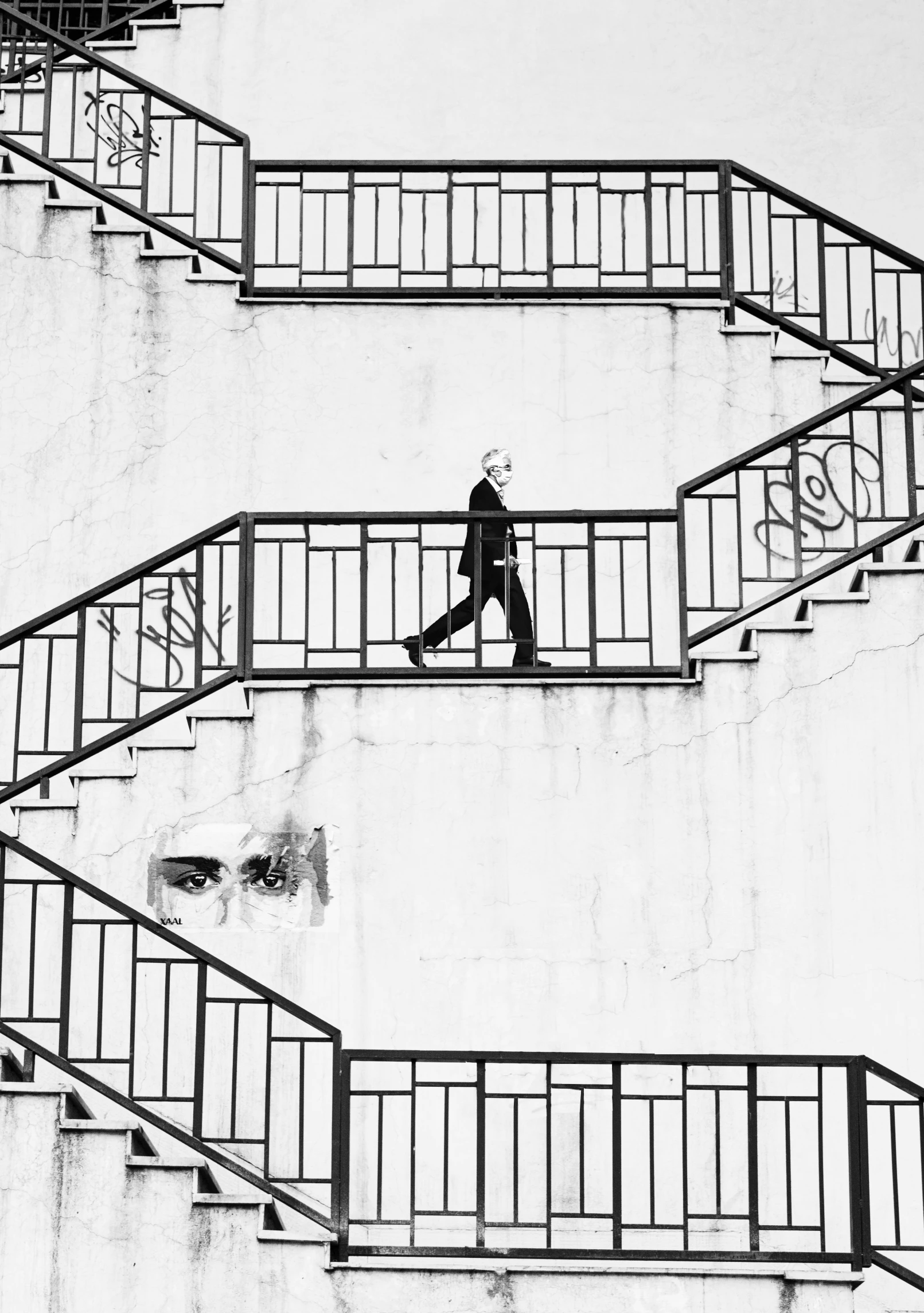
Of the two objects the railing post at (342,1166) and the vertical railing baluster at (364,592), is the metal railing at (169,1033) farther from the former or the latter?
the vertical railing baluster at (364,592)

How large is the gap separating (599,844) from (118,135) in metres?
8.31

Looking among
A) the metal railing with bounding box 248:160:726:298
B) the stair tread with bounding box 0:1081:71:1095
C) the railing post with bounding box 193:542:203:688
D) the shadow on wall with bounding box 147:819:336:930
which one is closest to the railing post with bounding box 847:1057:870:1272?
the shadow on wall with bounding box 147:819:336:930

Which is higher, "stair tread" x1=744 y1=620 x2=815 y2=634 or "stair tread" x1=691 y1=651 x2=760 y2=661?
"stair tread" x1=744 y1=620 x2=815 y2=634

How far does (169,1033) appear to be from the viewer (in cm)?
1477

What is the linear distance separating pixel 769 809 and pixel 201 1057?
3.91 meters

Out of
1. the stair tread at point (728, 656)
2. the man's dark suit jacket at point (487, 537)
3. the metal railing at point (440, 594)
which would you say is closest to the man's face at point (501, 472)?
the man's dark suit jacket at point (487, 537)

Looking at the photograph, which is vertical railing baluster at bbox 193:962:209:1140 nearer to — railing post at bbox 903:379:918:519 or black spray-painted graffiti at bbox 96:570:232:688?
black spray-painted graffiti at bbox 96:570:232:688

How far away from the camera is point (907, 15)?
2084 cm

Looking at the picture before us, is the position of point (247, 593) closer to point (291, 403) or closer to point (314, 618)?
point (314, 618)

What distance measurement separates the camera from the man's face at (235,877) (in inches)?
589

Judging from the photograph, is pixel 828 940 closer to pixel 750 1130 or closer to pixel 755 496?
pixel 750 1130

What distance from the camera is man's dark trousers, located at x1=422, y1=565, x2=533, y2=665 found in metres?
15.6

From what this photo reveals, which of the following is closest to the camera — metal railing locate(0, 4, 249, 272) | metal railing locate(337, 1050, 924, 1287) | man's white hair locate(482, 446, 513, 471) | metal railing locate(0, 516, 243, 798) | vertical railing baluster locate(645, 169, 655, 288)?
metal railing locate(337, 1050, 924, 1287)

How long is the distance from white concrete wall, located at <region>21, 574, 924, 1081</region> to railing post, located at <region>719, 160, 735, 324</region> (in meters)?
3.84
